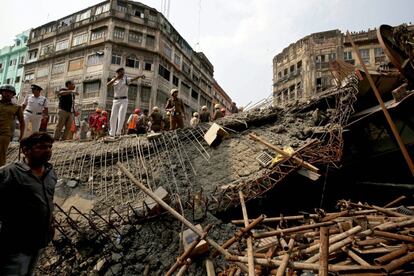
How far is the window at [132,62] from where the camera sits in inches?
1152

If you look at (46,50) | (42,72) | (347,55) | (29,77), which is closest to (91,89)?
(42,72)

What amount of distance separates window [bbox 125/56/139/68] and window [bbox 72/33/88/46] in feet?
19.2

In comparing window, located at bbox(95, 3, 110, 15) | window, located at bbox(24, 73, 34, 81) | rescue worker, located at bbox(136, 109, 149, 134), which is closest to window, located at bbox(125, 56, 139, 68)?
window, located at bbox(95, 3, 110, 15)

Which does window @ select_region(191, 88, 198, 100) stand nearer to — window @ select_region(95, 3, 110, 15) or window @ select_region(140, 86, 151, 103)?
window @ select_region(140, 86, 151, 103)

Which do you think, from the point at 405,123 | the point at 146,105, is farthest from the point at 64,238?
the point at 146,105

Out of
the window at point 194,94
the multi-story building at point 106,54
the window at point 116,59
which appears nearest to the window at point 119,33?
the multi-story building at point 106,54

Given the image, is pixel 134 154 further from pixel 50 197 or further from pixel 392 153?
pixel 392 153

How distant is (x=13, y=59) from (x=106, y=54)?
91.2 ft

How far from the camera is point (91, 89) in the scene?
28.0 m

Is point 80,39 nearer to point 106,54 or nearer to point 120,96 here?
point 106,54

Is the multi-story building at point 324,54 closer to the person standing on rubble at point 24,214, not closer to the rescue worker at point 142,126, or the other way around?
the rescue worker at point 142,126

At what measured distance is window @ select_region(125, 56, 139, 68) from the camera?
96.0 feet

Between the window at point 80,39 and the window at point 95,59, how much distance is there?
273cm

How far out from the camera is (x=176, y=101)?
29.5ft
